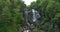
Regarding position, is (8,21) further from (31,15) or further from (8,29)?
(31,15)

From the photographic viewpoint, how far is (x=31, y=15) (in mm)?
16672

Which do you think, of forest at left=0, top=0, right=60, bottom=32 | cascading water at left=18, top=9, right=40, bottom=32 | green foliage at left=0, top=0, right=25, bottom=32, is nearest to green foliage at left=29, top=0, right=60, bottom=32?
forest at left=0, top=0, right=60, bottom=32

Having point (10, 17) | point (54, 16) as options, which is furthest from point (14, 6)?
point (54, 16)

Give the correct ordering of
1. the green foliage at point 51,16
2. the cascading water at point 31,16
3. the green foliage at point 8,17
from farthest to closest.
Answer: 1. the cascading water at point 31,16
2. the green foliage at point 51,16
3. the green foliage at point 8,17

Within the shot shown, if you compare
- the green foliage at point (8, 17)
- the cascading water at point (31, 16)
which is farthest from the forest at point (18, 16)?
the cascading water at point (31, 16)

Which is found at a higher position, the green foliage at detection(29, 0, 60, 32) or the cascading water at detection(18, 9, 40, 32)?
the green foliage at detection(29, 0, 60, 32)

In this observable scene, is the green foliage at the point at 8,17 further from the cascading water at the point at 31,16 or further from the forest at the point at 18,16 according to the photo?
the cascading water at the point at 31,16

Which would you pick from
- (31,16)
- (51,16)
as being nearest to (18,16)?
(51,16)

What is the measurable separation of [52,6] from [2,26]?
114 inches

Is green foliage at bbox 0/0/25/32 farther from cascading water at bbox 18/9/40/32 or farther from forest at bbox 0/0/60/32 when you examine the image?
cascading water at bbox 18/9/40/32

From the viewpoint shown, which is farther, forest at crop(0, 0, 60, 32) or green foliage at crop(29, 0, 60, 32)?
green foliage at crop(29, 0, 60, 32)

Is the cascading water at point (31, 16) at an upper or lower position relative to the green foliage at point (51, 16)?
lower

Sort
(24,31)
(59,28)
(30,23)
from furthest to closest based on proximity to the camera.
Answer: (30,23)
(24,31)
(59,28)

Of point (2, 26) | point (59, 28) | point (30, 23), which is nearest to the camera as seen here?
point (2, 26)
